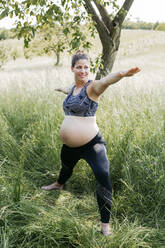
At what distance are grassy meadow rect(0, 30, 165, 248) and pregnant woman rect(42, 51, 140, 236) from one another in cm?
27

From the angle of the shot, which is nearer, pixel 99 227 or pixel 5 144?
pixel 99 227

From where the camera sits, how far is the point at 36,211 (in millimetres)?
2328

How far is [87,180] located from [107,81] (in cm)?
147

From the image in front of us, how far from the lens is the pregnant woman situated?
2.19 meters

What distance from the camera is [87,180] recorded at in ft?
9.98

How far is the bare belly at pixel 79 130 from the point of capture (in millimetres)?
2301

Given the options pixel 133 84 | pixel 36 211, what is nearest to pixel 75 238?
pixel 36 211

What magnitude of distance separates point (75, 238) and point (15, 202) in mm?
666

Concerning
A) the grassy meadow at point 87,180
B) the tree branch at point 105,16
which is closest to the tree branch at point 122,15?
the tree branch at point 105,16

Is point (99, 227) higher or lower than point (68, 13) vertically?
lower

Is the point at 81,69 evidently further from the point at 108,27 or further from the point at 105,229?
the point at 108,27

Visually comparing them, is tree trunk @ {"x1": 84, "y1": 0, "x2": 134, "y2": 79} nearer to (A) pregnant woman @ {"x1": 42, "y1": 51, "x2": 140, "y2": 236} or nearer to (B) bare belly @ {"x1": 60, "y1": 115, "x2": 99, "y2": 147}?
(A) pregnant woman @ {"x1": 42, "y1": 51, "x2": 140, "y2": 236}

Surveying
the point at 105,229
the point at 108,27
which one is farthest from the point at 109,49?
the point at 105,229

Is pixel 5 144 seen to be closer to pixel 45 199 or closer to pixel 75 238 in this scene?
pixel 45 199
